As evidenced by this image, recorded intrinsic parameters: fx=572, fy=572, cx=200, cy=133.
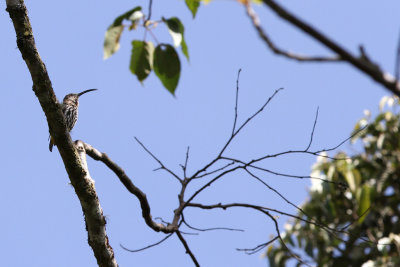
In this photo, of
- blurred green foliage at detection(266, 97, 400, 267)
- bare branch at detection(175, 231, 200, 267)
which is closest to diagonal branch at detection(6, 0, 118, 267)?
bare branch at detection(175, 231, 200, 267)

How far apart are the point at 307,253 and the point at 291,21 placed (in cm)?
734

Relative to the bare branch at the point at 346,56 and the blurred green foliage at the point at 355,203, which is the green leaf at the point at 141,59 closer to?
the bare branch at the point at 346,56

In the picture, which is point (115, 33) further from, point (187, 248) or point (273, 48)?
point (187, 248)

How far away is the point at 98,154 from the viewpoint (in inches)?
150

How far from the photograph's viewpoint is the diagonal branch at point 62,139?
3.08 metres

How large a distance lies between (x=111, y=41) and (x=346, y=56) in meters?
1.08

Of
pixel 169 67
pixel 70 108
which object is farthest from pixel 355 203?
pixel 169 67

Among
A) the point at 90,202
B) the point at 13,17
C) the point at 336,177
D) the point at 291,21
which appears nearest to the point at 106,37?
the point at 291,21

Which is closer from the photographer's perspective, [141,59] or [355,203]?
[141,59]

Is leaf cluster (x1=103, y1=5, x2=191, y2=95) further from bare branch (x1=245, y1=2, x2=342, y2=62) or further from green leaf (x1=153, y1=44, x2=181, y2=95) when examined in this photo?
bare branch (x1=245, y1=2, x2=342, y2=62)

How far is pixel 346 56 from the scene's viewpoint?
0.76 metres

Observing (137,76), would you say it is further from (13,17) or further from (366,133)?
(366,133)

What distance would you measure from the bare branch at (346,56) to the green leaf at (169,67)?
104cm

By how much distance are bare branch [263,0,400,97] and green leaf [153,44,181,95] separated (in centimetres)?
104
